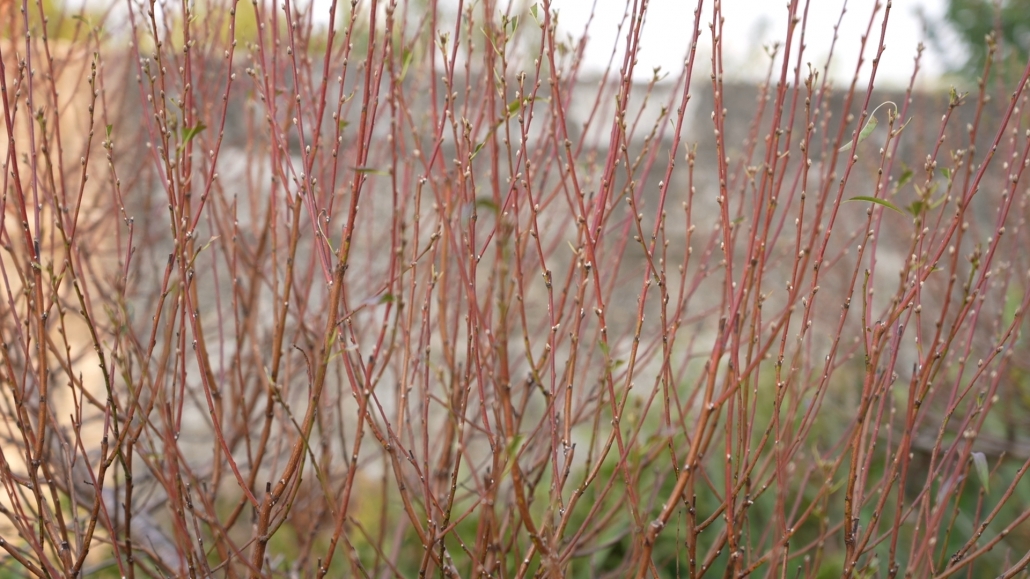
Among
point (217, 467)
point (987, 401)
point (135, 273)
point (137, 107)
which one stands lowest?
point (217, 467)

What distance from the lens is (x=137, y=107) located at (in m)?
2.44

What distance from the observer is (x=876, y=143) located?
2939 millimetres

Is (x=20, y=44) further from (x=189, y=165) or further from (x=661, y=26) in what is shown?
(x=661, y=26)

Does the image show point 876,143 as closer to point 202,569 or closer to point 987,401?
point 987,401

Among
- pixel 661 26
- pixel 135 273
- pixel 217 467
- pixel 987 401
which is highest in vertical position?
pixel 661 26

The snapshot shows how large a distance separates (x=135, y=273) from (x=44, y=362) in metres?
0.84

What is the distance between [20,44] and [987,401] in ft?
6.68

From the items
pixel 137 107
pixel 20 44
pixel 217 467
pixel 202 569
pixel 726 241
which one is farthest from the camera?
pixel 137 107

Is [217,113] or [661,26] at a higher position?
[661,26]

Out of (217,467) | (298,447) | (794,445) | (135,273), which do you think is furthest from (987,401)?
(135,273)

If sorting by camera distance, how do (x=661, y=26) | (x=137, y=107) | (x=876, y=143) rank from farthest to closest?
(x=876, y=143) < (x=137, y=107) < (x=661, y=26)

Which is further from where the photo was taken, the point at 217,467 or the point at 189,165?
the point at 217,467

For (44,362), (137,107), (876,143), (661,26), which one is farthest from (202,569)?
(876,143)

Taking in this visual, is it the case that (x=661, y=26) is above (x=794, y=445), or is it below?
above
